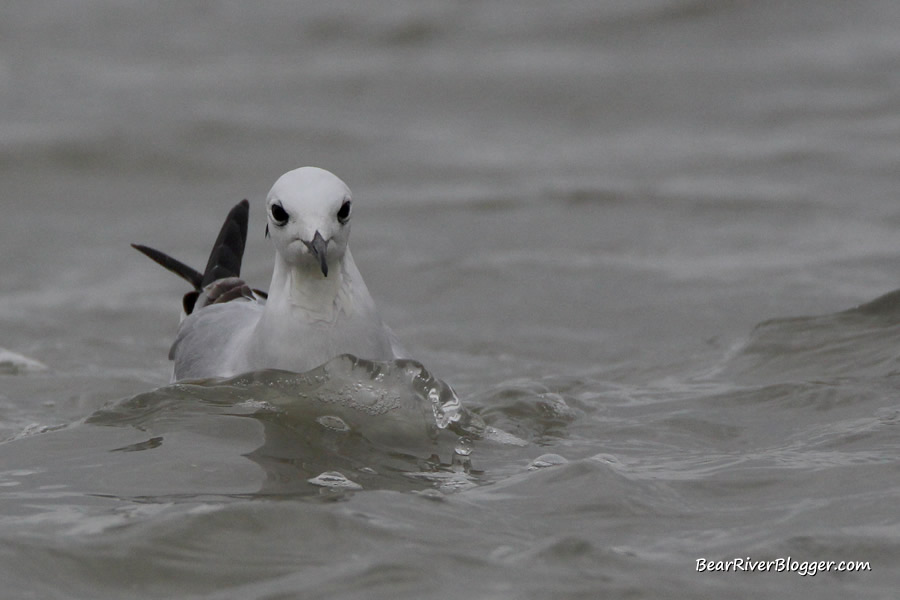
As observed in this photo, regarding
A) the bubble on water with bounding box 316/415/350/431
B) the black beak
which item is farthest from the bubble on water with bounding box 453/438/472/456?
the black beak

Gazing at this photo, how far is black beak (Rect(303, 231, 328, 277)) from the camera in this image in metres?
4.78

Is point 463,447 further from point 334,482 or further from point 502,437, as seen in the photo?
point 334,482

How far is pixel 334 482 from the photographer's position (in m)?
4.63

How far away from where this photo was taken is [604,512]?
4395 millimetres

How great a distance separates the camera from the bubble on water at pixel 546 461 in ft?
16.4

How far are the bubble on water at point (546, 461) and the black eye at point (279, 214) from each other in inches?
50.6

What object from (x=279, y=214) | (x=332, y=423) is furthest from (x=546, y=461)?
(x=279, y=214)

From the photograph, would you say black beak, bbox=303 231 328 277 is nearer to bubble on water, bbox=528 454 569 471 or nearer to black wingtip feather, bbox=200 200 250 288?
bubble on water, bbox=528 454 569 471

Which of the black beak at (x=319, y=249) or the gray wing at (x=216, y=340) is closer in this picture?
the black beak at (x=319, y=249)

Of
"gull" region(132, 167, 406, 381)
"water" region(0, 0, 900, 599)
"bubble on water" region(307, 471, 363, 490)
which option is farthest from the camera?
"gull" region(132, 167, 406, 381)

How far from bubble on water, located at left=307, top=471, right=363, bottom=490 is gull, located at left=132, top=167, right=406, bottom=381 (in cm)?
69

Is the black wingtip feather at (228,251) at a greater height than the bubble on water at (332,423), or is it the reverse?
the black wingtip feather at (228,251)

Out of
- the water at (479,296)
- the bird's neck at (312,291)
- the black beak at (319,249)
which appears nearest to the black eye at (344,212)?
the black beak at (319,249)

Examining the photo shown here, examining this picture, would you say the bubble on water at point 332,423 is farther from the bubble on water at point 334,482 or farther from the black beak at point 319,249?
the black beak at point 319,249
